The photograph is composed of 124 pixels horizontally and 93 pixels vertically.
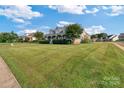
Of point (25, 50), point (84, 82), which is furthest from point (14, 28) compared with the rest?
point (25, 50)

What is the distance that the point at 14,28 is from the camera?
4777mm

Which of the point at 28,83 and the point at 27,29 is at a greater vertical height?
the point at 27,29

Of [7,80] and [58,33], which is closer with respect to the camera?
[7,80]

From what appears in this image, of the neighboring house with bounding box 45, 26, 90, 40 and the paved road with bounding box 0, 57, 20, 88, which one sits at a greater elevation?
the neighboring house with bounding box 45, 26, 90, 40

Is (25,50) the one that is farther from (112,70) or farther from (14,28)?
(112,70)

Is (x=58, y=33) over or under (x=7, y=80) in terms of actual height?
over

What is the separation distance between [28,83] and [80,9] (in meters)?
1.76

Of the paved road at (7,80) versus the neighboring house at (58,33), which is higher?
the neighboring house at (58,33)

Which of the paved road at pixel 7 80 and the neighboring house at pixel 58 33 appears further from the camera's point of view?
the neighboring house at pixel 58 33

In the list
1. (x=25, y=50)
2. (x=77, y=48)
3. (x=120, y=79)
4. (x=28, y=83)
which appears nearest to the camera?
(x=28, y=83)

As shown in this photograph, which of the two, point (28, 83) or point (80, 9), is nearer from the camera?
point (28, 83)

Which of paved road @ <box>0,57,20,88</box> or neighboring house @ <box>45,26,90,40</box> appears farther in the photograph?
neighboring house @ <box>45,26,90,40</box>
